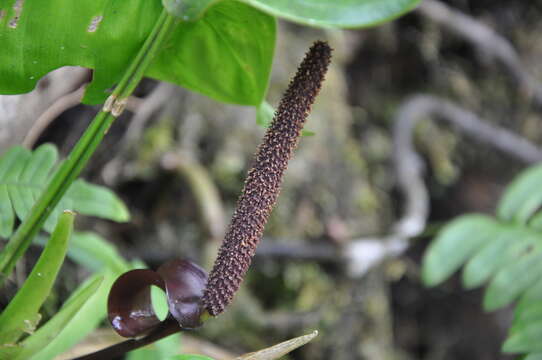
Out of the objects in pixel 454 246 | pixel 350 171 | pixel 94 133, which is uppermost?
pixel 94 133

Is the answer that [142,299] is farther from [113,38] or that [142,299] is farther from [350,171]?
[350,171]

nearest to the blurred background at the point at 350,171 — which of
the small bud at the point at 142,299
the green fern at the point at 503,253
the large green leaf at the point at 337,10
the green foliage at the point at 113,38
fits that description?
the green fern at the point at 503,253

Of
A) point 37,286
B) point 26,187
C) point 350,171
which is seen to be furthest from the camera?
point 350,171

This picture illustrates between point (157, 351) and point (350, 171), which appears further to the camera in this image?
point (350, 171)

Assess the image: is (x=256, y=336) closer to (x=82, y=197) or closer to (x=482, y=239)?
(x=482, y=239)

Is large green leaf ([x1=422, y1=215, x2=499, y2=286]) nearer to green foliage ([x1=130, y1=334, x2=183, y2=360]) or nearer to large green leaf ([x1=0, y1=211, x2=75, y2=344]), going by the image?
green foliage ([x1=130, y1=334, x2=183, y2=360])

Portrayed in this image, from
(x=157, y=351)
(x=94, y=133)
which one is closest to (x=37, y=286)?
(x=94, y=133)
